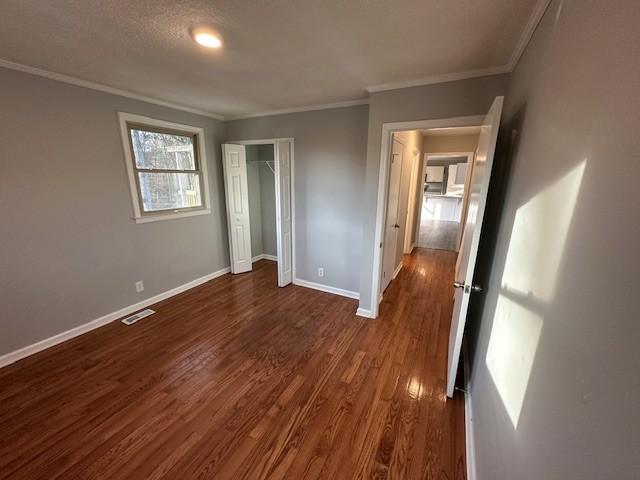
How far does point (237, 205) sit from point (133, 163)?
146cm

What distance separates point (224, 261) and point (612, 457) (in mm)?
4285

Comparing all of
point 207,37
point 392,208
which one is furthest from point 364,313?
point 207,37

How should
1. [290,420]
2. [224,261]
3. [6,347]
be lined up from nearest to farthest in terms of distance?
1. [290,420]
2. [6,347]
3. [224,261]

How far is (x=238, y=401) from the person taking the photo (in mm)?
1862

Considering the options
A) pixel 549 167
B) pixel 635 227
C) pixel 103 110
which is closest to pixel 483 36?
pixel 549 167

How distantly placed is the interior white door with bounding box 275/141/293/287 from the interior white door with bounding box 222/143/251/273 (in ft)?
2.92

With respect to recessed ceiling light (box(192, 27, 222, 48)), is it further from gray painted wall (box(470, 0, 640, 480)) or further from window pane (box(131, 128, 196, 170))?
window pane (box(131, 128, 196, 170))

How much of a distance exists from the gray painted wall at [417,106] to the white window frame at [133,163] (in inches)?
93.9

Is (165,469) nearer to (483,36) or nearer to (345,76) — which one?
(345,76)

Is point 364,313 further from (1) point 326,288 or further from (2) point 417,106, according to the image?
(2) point 417,106

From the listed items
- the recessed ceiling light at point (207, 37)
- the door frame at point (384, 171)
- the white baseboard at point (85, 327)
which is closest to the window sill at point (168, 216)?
the white baseboard at point (85, 327)

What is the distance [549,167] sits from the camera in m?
0.93

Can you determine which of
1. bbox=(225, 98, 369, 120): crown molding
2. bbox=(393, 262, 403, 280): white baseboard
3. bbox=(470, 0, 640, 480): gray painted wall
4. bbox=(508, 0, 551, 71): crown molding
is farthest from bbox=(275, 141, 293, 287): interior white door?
bbox=(470, 0, 640, 480): gray painted wall

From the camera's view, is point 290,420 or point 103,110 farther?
point 103,110
